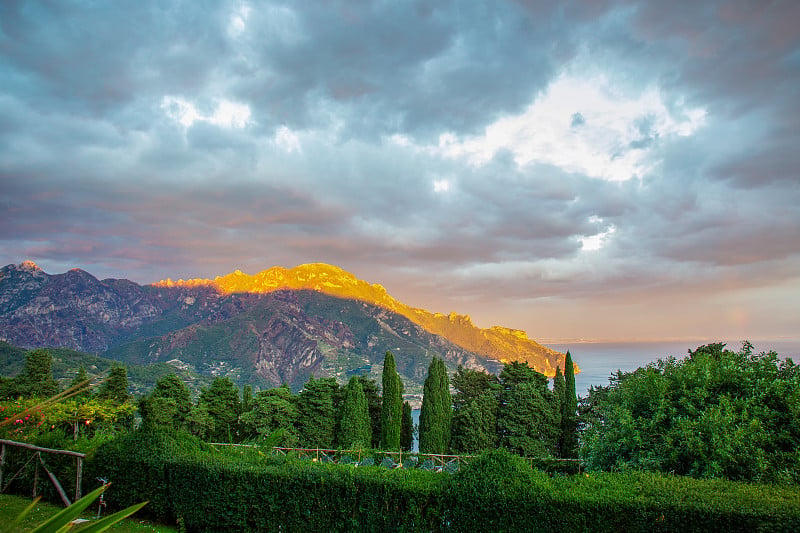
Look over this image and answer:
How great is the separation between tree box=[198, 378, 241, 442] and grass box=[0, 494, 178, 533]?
1040 inches

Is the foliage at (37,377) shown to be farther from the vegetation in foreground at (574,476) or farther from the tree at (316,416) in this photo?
the vegetation in foreground at (574,476)

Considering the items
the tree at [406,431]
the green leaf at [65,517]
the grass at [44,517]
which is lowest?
the tree at [406,431]

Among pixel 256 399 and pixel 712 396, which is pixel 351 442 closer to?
pixel 256 399

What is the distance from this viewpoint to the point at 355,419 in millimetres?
34312

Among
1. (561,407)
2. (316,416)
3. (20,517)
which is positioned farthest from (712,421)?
(316,416)

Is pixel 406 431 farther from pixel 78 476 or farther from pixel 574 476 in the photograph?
pixel 574 476

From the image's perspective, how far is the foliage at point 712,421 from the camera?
9930mm

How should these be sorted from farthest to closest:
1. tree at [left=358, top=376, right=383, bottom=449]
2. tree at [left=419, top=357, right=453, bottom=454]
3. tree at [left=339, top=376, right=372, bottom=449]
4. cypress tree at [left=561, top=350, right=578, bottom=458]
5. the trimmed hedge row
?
tree at [left=358, top=376, right=383, bottom=449]
tree at [left=339, top=376, right=372, bottom=449]
cypress tree at [left=561, top=350, right=578, bottom=458]
tree at [left=419, top=357, right=453, bottom=454]
the trimmed hedge row

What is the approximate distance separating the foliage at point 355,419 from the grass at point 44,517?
76.7ft

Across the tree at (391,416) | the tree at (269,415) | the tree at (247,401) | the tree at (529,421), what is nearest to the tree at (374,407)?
the tree at (391,416)

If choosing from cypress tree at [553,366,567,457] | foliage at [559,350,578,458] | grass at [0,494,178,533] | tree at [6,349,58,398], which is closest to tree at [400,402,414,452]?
cypress tree at [553,366,567,457]

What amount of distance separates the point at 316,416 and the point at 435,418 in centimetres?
906

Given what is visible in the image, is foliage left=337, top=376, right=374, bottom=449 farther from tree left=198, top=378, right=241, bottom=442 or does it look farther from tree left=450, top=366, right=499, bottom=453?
tree left=198, top=378, right=241, bottom=442

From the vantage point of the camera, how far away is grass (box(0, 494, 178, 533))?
394 inches
